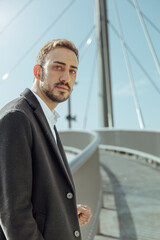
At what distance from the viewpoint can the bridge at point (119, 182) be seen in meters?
3.18

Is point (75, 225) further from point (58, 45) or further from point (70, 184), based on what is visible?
point (58, 45)

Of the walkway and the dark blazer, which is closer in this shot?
the dark blazer

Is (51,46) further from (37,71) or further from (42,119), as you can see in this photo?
(42,119)

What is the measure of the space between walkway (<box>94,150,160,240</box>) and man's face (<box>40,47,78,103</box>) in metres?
2.63

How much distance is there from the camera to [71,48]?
137 centimetres

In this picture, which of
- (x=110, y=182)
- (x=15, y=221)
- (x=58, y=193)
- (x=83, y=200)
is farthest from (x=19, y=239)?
(x=110, y=182)

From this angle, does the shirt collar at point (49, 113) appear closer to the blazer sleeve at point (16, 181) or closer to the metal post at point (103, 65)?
the blazer sleeve at point (16, 181)

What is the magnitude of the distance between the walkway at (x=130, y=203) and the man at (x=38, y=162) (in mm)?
2555

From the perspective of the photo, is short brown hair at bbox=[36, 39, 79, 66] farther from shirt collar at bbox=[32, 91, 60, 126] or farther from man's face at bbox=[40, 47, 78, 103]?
shirt collar at bbox=[32, 91, 60, 126]

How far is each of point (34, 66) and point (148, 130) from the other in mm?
7768

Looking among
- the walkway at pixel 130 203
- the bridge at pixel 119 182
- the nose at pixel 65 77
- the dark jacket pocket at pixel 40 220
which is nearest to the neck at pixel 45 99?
the nose at pixel 65 77

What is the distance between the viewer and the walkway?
3670 millimetres

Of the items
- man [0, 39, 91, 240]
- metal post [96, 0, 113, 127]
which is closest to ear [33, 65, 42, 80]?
man [0, 39, 91, 240]

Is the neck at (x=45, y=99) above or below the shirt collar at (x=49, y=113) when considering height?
above
